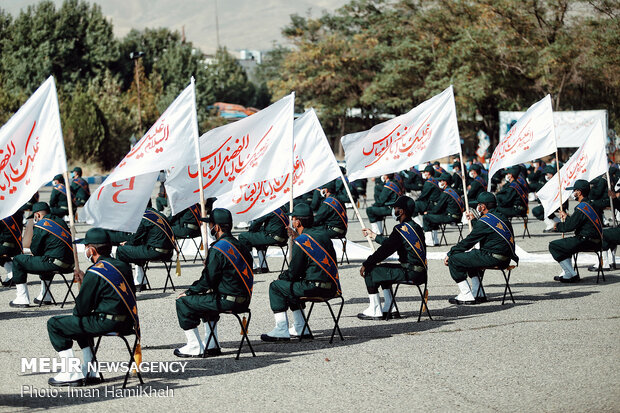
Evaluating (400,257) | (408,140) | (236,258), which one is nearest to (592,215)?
(408,140)

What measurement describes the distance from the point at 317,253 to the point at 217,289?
1.42 m

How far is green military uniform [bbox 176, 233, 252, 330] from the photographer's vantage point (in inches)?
376

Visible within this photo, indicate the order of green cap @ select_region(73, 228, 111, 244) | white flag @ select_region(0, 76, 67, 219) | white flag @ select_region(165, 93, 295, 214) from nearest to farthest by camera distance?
green cap @ select_region(73, 228, 111, 244)
white flag @ select_region(0, 76, 67, 219)
white flag @ select_region(165, 93, 295, 214)

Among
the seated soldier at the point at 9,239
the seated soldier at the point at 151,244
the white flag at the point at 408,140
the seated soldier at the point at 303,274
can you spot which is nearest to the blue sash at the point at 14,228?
the seated soldier at the point at 9,239

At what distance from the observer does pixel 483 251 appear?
1257 centimetres

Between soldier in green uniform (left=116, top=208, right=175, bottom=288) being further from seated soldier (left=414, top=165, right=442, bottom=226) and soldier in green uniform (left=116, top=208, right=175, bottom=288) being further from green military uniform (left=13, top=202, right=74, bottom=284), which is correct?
seated soldier (left=414, top=165, right=442, bottom=226)

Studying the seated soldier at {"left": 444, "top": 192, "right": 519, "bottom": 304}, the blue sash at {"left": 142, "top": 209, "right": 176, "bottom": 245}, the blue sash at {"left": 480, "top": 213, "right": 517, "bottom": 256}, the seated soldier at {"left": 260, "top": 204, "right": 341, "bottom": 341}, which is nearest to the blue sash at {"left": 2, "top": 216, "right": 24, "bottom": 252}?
the blue sash at {"left": 142, "top": 209, "right": 176, "bottom": 245}

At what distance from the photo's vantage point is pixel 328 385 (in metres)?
8.34

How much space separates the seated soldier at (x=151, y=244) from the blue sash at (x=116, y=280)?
5.68 m

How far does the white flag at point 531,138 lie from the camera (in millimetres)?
15523

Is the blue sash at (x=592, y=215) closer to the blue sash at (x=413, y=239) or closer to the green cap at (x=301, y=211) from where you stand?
the blue sash at (x=413, y=239)

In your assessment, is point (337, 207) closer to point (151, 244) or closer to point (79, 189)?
point (151, 244)

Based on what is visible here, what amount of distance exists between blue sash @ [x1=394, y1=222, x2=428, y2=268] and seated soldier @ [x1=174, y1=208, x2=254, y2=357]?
8.64ft

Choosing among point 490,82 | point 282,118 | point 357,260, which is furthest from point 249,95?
point 282,118
